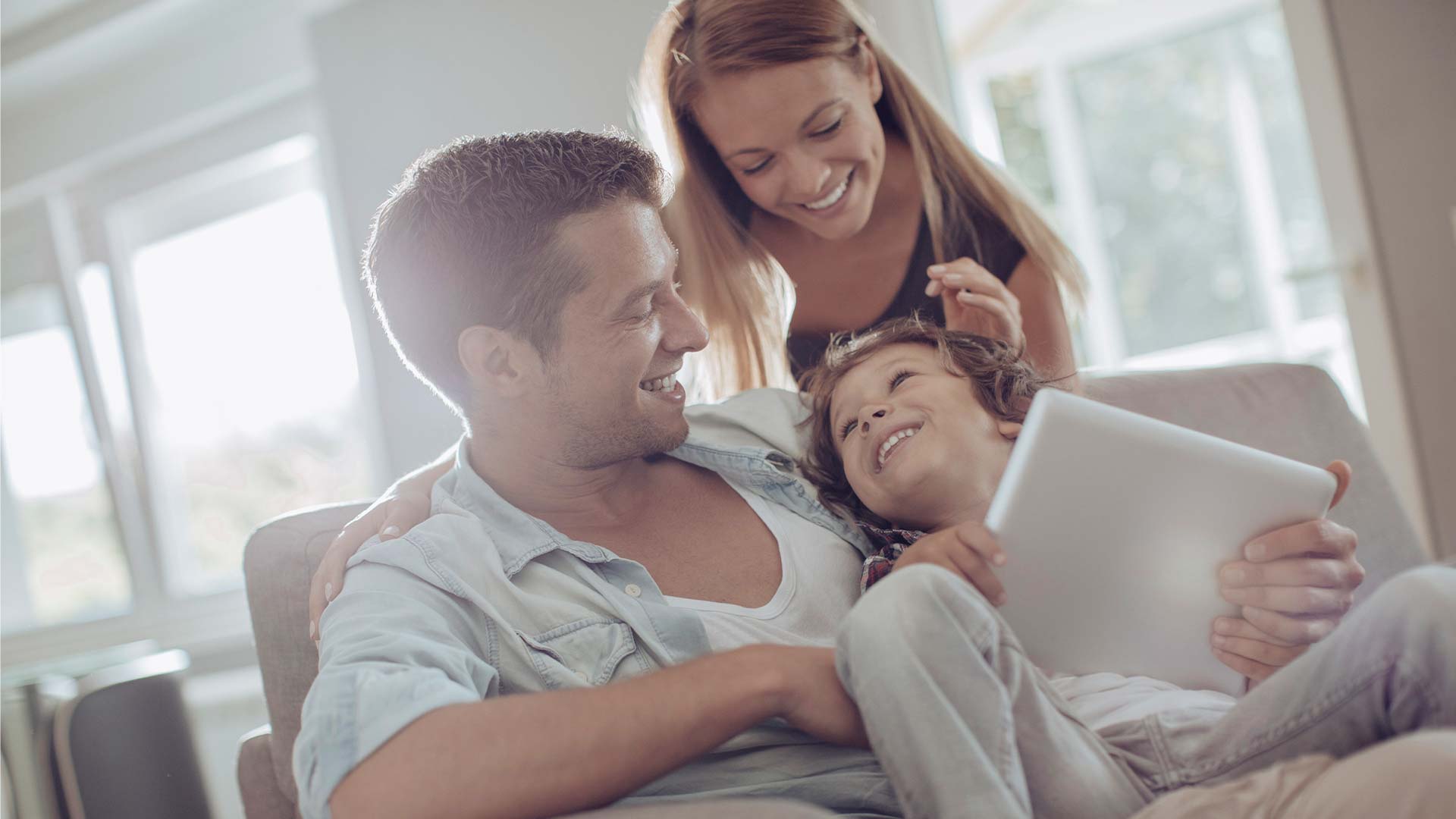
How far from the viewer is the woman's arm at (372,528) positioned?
1.17m

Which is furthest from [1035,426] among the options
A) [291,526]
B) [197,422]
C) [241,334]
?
[197,422]

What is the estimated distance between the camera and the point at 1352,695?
839mm

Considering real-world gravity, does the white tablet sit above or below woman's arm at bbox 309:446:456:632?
below

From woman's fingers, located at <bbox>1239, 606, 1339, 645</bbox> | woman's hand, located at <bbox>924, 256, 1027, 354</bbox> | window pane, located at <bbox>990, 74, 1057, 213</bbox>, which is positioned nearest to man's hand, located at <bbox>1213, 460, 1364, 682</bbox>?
woman's fingers, located at <bbox>1239, 606, 1339, 645</bbox>

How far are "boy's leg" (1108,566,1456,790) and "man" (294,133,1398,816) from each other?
7 centimetres

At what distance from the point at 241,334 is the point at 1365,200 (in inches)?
132

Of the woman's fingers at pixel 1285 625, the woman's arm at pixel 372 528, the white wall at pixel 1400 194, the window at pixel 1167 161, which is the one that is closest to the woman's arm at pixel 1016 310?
the woman's fingers at pixel 1285 625

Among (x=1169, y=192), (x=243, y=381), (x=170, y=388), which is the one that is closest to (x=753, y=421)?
(x=243, y=381)

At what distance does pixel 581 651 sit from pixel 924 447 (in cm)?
45

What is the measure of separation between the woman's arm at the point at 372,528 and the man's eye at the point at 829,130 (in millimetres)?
766

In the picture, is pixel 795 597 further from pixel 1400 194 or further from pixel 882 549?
pixel 1400 194

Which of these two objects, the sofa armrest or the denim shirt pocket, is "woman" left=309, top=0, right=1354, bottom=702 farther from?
the denim shirt pocket

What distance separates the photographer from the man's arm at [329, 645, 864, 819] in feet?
2.78

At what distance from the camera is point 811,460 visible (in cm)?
143
